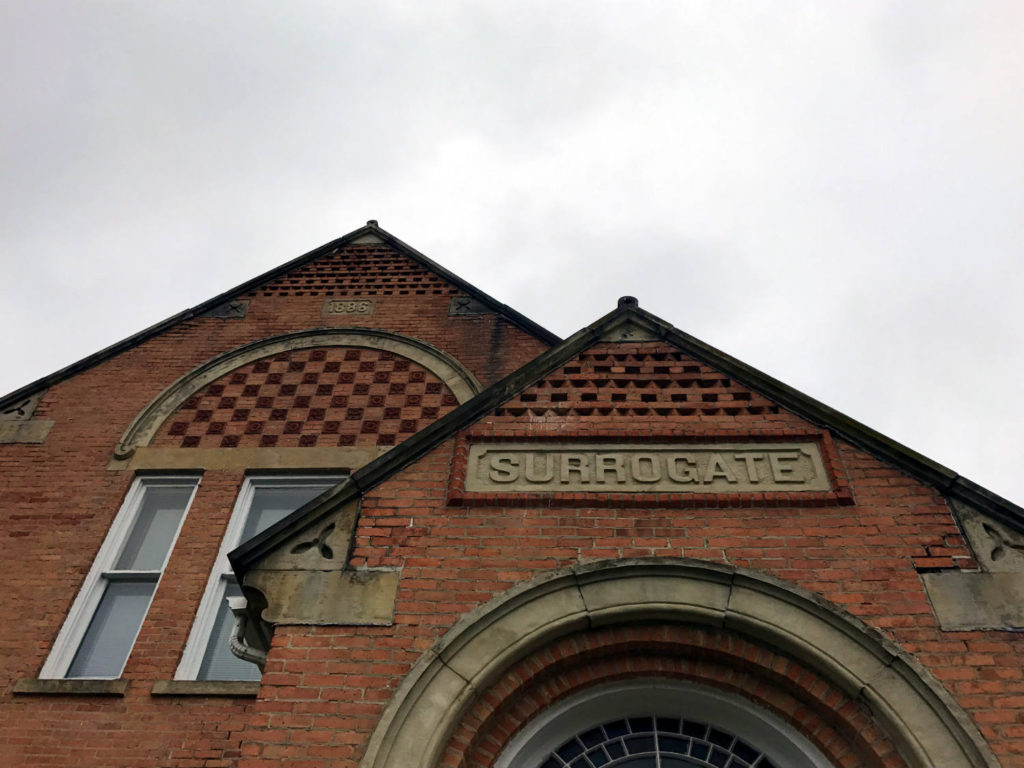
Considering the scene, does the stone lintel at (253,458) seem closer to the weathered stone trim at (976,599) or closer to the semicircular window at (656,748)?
the semicircular window at (656,748)

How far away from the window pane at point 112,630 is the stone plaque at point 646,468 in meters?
3.99

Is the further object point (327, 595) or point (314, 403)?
point (314, 403)

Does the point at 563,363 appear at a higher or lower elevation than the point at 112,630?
higher

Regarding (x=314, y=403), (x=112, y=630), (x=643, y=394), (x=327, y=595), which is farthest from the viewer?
(x=314, y=403)

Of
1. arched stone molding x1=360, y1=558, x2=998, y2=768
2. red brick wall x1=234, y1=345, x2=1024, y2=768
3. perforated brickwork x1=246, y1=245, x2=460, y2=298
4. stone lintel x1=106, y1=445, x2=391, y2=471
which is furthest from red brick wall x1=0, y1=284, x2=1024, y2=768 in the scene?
perforated brickwork x1=246, y1=245, x2=460, y2=298

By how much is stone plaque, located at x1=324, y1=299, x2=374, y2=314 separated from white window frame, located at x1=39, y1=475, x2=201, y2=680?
3169 millimetres

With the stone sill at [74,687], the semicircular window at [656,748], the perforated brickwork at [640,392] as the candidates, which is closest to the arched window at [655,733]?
the semicircular window at [656,748]

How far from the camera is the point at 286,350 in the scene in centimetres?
1094

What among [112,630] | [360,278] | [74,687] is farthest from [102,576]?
[360,278]

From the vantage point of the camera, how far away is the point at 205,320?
11.6 m

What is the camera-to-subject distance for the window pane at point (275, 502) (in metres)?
9.02

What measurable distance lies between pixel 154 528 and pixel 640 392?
5449 mm

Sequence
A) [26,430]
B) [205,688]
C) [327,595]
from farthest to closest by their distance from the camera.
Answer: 1. [26,430]
2. [205,688]
3. [327,595]

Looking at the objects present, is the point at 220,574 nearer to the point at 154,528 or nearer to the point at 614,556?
the point at 154,528
